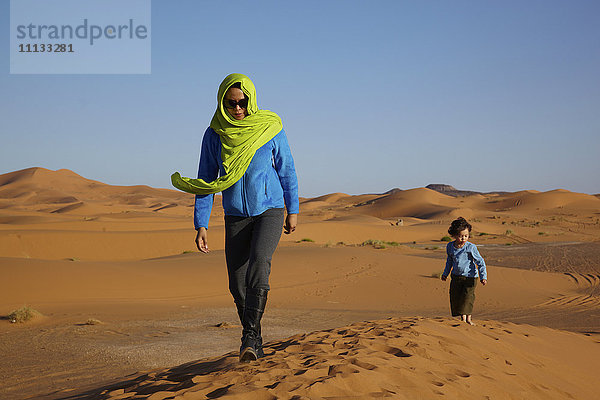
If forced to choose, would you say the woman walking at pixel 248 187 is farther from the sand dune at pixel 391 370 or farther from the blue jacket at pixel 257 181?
the sand dune at pixel 391 370

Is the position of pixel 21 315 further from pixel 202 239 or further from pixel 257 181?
pixel 257 181

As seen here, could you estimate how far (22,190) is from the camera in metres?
95.5

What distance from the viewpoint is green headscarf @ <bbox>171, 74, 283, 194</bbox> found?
4082mm

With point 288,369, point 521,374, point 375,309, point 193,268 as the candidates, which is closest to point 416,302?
point 375,309

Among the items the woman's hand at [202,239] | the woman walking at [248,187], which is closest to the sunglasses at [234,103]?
the woman walking at [248,187]

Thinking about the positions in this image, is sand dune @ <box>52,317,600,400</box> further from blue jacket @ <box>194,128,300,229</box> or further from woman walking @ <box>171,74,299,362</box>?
blue jacket @ <box>194,128,300,229</box>

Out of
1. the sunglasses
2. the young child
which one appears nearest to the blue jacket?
the sunglasses

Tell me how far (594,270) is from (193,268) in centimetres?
1439

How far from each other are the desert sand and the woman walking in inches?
Result: 24.7

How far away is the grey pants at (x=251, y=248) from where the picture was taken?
160 inches

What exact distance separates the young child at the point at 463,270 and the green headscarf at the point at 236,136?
11.2 feet

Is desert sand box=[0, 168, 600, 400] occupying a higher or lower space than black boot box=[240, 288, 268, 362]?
lower

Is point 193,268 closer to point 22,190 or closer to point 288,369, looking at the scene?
point 288,369

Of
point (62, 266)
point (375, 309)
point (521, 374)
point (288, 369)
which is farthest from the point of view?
point (62, 266)
